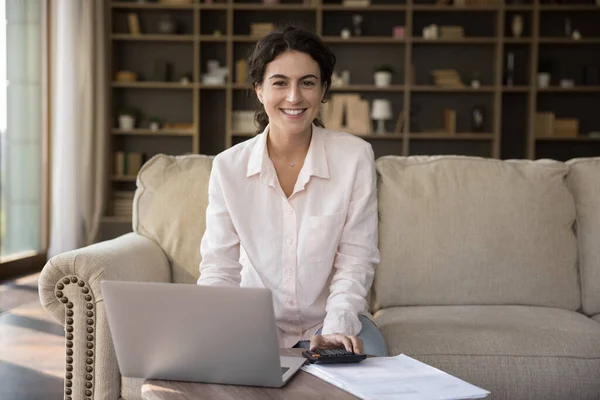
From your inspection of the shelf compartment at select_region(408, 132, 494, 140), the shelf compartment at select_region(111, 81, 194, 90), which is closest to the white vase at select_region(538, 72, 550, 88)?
the shelf compartment at select_region(408, 132, 494, 140)

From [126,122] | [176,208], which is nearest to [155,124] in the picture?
[126,122]

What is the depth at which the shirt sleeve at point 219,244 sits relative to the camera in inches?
73.3

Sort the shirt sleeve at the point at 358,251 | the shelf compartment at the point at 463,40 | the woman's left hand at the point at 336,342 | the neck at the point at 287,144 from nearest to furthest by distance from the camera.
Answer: the woman's left hand at the point at 336,342
the shirt sleeve at the point at 358,251
the neck at the point at 287,144
the shelf compartment at the point at 463,40

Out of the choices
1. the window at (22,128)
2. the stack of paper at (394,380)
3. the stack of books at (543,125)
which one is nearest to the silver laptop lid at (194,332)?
the stack of paper at (394,380)

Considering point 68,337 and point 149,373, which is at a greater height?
point 149,373

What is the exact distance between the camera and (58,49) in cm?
557

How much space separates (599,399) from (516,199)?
0.71m

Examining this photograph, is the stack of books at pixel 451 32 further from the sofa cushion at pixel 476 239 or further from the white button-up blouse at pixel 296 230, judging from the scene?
the white button-up blouse at pixel 296 230

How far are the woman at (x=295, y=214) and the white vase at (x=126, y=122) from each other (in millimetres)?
4606

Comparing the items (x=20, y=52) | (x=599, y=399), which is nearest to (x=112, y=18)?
(x=20, y=52)

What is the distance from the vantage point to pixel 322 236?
1855mm

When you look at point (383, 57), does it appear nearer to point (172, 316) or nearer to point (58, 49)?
point (58, 49)

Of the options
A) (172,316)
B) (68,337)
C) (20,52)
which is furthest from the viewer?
(20,52)

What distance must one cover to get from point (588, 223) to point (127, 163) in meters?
4.57
